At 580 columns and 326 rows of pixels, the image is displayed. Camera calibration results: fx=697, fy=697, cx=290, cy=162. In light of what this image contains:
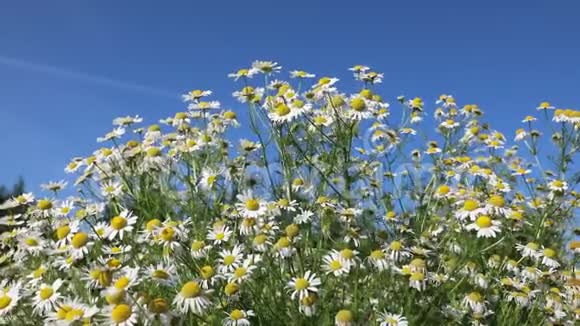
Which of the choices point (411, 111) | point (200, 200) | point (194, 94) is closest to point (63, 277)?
point (200, 200)

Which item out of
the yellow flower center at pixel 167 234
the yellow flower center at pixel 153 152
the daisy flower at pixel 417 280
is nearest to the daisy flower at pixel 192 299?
the yellow flower center at pixel 167 234

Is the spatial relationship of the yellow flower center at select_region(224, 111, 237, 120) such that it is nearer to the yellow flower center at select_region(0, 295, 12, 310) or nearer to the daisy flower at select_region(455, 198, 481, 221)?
the daisy flower at select_region(455, 198, 481, 221)

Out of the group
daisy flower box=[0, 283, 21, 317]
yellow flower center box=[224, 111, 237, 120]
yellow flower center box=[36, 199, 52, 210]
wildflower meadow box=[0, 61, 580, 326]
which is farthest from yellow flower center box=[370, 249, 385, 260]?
yellow flower center box=[36, 199, 52, 210]

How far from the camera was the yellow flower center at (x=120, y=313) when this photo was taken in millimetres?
3207

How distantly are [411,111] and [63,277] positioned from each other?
12.0 feet

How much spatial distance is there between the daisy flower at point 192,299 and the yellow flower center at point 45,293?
88 centimetres

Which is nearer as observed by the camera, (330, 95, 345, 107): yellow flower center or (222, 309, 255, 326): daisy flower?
(222, 309, 255, 326): daisy flower

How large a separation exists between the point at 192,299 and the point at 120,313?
49 cm

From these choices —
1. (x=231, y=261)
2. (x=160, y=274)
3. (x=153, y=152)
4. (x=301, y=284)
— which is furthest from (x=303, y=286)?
(x=153, y=152)

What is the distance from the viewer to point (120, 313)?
10.5 feet

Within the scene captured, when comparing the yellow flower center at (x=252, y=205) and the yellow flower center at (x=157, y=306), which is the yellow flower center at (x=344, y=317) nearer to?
the yellow flower center at (x=157, y=306)

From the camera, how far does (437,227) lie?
229 inches

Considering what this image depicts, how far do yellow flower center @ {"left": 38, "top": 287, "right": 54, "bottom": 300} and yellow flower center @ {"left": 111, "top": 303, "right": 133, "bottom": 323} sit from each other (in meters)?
0.99

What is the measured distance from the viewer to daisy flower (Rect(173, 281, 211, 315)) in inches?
140
